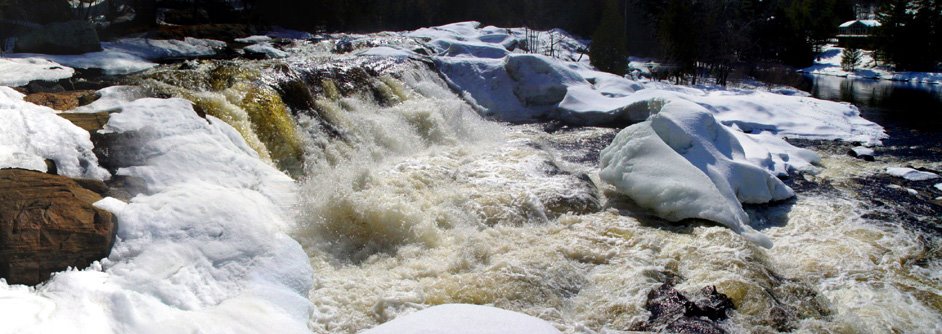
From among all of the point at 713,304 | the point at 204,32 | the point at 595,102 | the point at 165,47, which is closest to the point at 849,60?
the point at 595,102

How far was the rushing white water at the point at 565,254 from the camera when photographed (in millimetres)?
4770

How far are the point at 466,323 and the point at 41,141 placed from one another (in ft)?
13.5

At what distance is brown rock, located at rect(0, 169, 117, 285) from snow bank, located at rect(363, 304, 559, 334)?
209 centimetres

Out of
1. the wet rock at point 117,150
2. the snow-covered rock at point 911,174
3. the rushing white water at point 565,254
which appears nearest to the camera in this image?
the rushing white water at point 565,254

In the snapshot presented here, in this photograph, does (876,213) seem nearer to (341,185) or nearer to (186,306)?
(341,185)

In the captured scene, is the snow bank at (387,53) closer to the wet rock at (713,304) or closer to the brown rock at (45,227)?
the brown rock at (45,227)

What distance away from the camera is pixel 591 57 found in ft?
70.3

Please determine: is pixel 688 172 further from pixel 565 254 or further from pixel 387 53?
pixel 387 53

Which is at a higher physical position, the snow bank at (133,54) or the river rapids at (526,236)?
the snow bank at (133,54)

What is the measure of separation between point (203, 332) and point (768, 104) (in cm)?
1428

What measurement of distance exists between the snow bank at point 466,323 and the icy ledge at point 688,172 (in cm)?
370

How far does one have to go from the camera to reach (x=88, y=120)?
5.95 meters

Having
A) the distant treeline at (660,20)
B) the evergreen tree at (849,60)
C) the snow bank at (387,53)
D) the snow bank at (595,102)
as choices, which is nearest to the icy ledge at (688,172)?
the snow bank at (595,102)

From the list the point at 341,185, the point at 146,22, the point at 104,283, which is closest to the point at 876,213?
the point at 341,185
